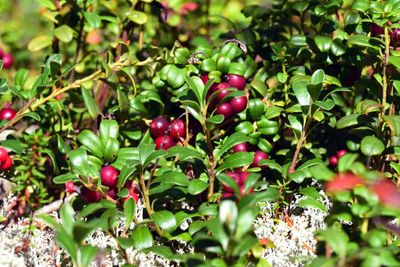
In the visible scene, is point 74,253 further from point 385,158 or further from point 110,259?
point 385,158

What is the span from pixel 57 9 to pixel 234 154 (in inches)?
43.2

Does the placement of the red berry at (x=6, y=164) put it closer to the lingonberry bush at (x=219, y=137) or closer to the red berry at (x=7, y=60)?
the lingonberry bush at (x=219, y=137)

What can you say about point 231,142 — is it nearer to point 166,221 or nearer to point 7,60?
point 166,221

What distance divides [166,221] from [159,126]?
0.51 meters

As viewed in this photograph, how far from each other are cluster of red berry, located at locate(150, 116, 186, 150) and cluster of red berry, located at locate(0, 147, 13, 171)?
479 millimetres

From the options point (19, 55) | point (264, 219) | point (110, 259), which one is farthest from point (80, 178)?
point (19, 55)

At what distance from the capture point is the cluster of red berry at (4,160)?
2172 millimetres

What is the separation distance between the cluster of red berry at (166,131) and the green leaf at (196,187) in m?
0.24

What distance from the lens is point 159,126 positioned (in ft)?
7.30

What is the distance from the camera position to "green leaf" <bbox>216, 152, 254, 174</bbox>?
1880 millimetres

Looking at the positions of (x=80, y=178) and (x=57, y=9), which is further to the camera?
(x=57, y=9)

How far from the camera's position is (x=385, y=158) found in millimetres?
2066

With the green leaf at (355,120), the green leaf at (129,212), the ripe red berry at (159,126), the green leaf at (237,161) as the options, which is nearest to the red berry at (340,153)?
the green leaf at (355,120)

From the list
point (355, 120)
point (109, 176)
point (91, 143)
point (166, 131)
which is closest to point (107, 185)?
point (109, 176)
